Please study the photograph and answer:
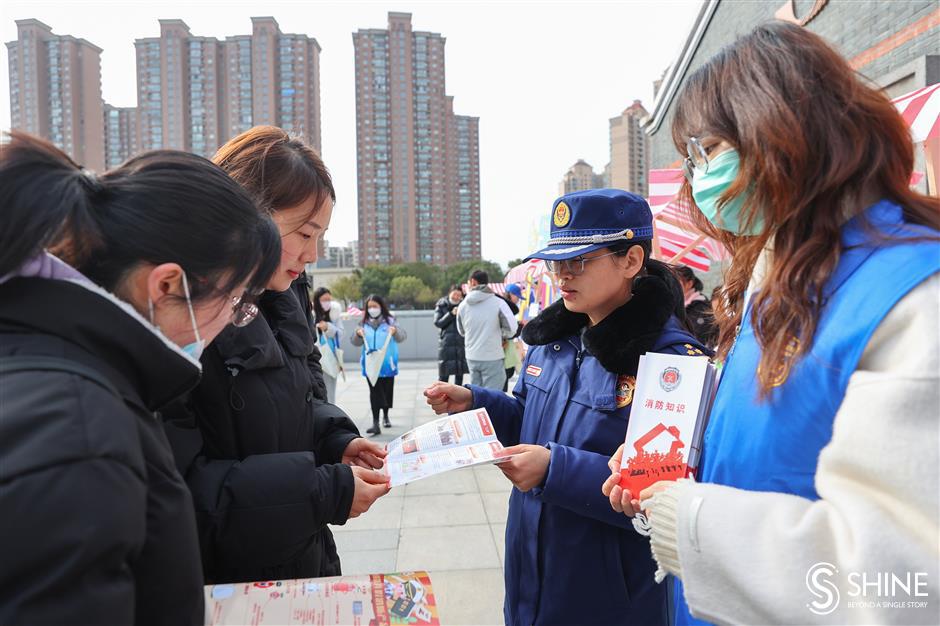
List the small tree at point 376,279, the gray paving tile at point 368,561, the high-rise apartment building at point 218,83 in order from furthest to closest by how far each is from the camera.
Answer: the small tree at point 376,279 < the high-rise apartment building at point 218,83 < the gray paving tile at point 368,561

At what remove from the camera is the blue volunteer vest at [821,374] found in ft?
2.76

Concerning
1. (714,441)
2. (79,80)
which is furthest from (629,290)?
(79,80)

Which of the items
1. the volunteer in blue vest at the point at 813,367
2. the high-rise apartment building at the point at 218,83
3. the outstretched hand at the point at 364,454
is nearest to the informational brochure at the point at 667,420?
the volunteer in blue vest at the point at 813,367

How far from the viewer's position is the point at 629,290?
6.13 feet

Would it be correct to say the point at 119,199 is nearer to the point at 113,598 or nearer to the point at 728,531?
the point at 113,598

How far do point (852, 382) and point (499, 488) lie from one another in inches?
173

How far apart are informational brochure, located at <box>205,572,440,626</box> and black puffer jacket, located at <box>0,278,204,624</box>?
16 cm

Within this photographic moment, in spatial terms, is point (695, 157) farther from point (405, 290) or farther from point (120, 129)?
point (120, 129)

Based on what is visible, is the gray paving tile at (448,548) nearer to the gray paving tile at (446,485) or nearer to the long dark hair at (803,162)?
the gray paving tile at (446,485)

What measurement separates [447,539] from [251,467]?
9.38ft

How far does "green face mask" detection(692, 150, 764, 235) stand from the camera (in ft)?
3.67

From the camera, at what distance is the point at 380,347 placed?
24.4 ft

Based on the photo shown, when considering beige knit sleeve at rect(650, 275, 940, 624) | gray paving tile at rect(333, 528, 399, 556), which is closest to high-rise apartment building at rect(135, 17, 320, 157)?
gray paving tile at rect(333, 528, 399, 556)

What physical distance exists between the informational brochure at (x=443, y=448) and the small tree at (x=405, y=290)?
4231cm
